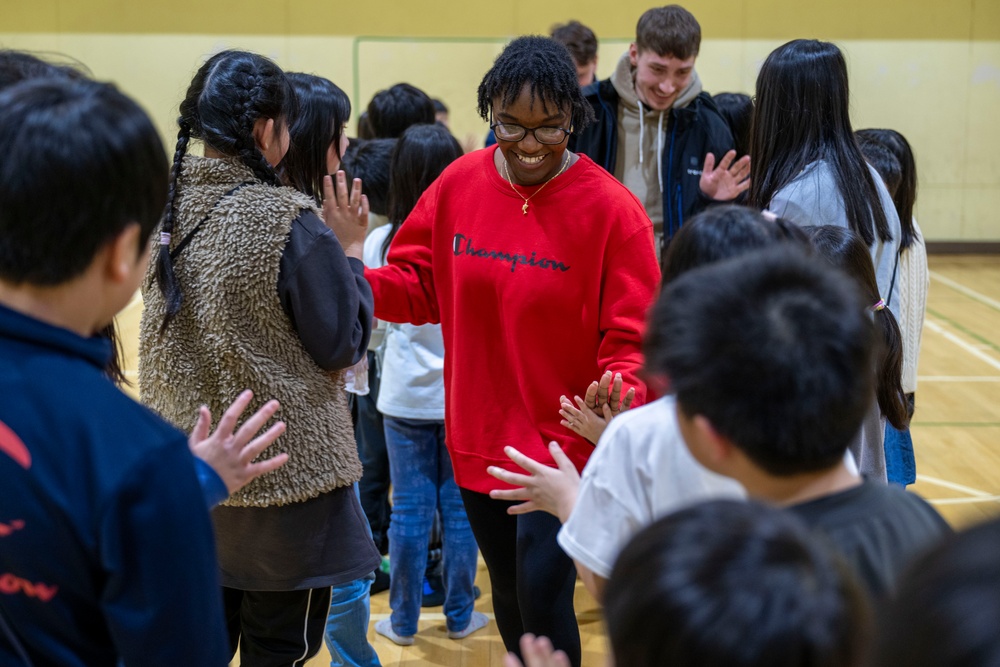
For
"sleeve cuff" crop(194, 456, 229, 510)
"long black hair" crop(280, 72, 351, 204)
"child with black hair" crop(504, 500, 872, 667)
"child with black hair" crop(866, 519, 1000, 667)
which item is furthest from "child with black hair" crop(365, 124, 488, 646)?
"child with black hair" crop(866, 519, 1000, 667)

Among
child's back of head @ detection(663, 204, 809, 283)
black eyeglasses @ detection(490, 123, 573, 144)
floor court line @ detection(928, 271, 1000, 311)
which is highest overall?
black eyeglasses @ detection(490, 123, 573, 144)

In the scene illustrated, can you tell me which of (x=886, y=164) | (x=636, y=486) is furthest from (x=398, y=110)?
(x=636, y=486)

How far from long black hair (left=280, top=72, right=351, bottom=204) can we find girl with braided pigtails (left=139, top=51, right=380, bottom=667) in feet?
1.04

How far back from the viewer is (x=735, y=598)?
0.72 meters

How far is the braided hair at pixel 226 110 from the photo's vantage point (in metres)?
1.77

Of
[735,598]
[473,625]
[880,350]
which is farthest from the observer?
[473,625]

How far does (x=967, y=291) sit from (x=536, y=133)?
7.70 meters

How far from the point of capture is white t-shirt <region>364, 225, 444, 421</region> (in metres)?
2.90

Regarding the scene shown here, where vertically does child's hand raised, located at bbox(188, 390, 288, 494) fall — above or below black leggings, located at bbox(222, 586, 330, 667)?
above

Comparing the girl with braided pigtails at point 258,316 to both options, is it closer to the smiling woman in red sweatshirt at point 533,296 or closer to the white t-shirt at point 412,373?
the smiling woman in red sweatshirt at point 533,296

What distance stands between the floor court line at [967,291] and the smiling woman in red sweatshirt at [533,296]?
6.93 meters

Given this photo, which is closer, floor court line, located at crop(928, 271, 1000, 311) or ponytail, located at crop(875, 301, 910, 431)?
ponytail, located at crop(875, 301, 910, 431)

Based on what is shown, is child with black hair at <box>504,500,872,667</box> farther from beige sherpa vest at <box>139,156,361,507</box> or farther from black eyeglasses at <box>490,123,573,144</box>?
black eyeglasses at <box>490,123,573,144</box>

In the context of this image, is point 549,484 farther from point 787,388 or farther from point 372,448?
point 372,448
